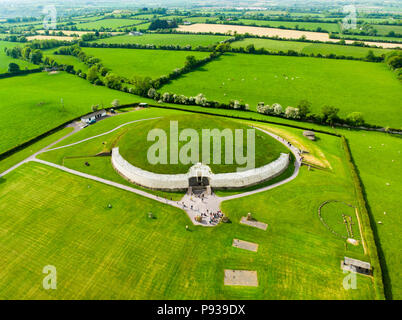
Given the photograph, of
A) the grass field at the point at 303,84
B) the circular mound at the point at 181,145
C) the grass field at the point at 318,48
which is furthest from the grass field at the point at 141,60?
the circular mound at the point at 181,145

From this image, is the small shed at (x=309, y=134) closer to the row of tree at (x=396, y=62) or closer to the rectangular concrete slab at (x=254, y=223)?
the rectangular concrete slab at (x=254, y=223)

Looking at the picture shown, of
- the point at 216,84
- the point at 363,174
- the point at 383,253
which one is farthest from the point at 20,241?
the point at 216,84

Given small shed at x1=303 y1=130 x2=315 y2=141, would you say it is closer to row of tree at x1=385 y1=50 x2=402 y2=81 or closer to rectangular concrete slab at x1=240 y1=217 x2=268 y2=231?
rectangular concrete slab at x1=240 y1=217 x2=268 y2=231

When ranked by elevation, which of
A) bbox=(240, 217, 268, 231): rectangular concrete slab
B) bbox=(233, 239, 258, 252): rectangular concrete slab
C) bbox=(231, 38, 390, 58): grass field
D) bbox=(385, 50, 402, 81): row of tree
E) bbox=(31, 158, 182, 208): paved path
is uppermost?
bbox=(231, 38, 390, 58): grass field

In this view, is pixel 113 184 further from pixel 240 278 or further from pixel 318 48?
pixel 318 48

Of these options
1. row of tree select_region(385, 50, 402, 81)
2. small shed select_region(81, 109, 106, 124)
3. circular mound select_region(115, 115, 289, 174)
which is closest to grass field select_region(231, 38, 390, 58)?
row of tree select_region(385, 50, 402, 81)

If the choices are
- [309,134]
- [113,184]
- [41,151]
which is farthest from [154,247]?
[309,134]
